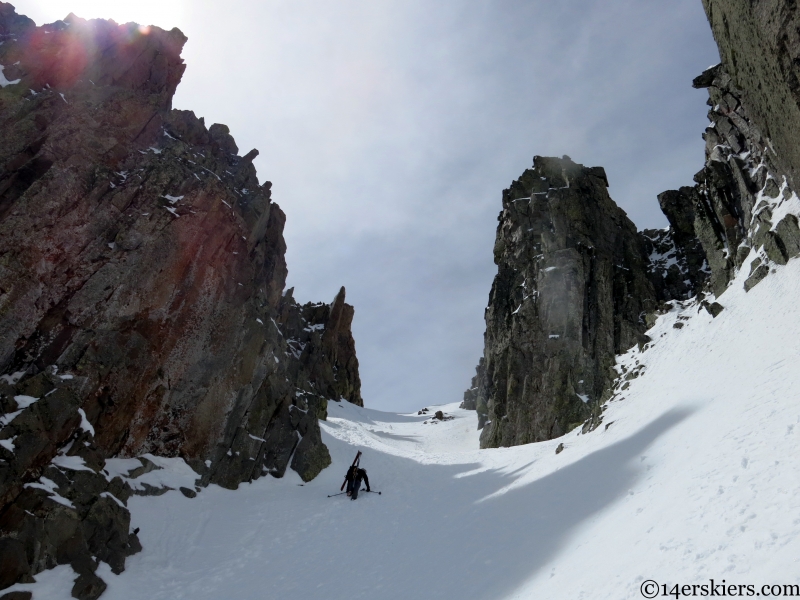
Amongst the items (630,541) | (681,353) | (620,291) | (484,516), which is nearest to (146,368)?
(484,516)

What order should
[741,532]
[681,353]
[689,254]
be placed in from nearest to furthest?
1. [741,532]
2. [681,353]
3. [689,254]

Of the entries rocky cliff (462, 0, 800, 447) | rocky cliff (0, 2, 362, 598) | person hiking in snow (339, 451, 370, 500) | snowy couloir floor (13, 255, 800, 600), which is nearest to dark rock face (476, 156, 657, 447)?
rocky cliff (462, 0, 800, 447)

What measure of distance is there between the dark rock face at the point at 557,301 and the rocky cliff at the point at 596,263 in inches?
5.2

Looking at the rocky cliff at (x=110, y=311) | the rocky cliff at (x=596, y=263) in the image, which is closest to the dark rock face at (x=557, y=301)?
the rocky cliff at (x=596, y=263)

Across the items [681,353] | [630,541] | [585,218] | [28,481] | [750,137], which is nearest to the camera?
[630,541]

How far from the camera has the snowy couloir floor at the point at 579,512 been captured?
835 cm

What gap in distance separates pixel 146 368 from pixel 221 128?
1071 inches

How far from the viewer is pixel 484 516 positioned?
1716 centimetres

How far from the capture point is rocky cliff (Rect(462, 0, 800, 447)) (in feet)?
88.1

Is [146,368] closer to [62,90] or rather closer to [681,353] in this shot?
[62,90]

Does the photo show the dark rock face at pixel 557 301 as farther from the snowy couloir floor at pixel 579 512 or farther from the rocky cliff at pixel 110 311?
the rocky cliff at pixel 110 311

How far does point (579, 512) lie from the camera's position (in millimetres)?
13219

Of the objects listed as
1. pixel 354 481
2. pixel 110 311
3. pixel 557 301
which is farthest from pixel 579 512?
pixel 557 301

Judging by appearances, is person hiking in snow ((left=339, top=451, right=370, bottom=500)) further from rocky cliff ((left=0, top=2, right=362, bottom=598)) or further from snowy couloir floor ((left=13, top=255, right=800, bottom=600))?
rocky cliff ((left=0, top=2, right=362, bottom=598))
